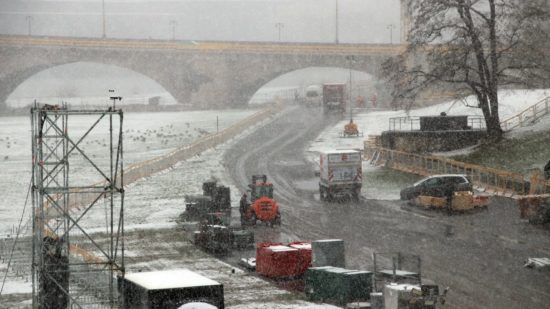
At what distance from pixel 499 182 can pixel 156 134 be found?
5235cm

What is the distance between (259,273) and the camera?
35062 mm

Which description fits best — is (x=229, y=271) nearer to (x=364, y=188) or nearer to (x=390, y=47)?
(x=364, y=188)

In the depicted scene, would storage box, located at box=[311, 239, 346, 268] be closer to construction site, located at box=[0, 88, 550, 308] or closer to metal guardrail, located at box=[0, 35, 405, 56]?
construction site, located at box=[0, 88, 550, 308]

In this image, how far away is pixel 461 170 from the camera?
58.7 meters

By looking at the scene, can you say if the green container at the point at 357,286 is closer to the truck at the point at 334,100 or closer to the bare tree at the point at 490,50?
the bare tree at the point at 490,50

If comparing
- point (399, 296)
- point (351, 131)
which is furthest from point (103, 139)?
point (399, 296)

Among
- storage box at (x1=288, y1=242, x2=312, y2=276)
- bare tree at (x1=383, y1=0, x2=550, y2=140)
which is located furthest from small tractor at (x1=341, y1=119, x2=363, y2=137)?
storage box at (x1=288, y1=242, x2=312, y2=276)

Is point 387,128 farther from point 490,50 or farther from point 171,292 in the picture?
point 171,292

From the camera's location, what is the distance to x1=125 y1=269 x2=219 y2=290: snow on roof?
991 inches

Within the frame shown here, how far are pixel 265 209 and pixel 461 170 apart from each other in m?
17.4

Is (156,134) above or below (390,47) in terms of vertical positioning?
below

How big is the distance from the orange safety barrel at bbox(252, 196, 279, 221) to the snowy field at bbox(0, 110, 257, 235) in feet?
39.1

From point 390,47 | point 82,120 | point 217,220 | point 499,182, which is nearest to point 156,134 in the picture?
point 82,120

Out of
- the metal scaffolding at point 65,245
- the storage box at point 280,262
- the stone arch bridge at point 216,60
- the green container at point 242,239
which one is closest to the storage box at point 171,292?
the metal scaffolding at point 65,245
